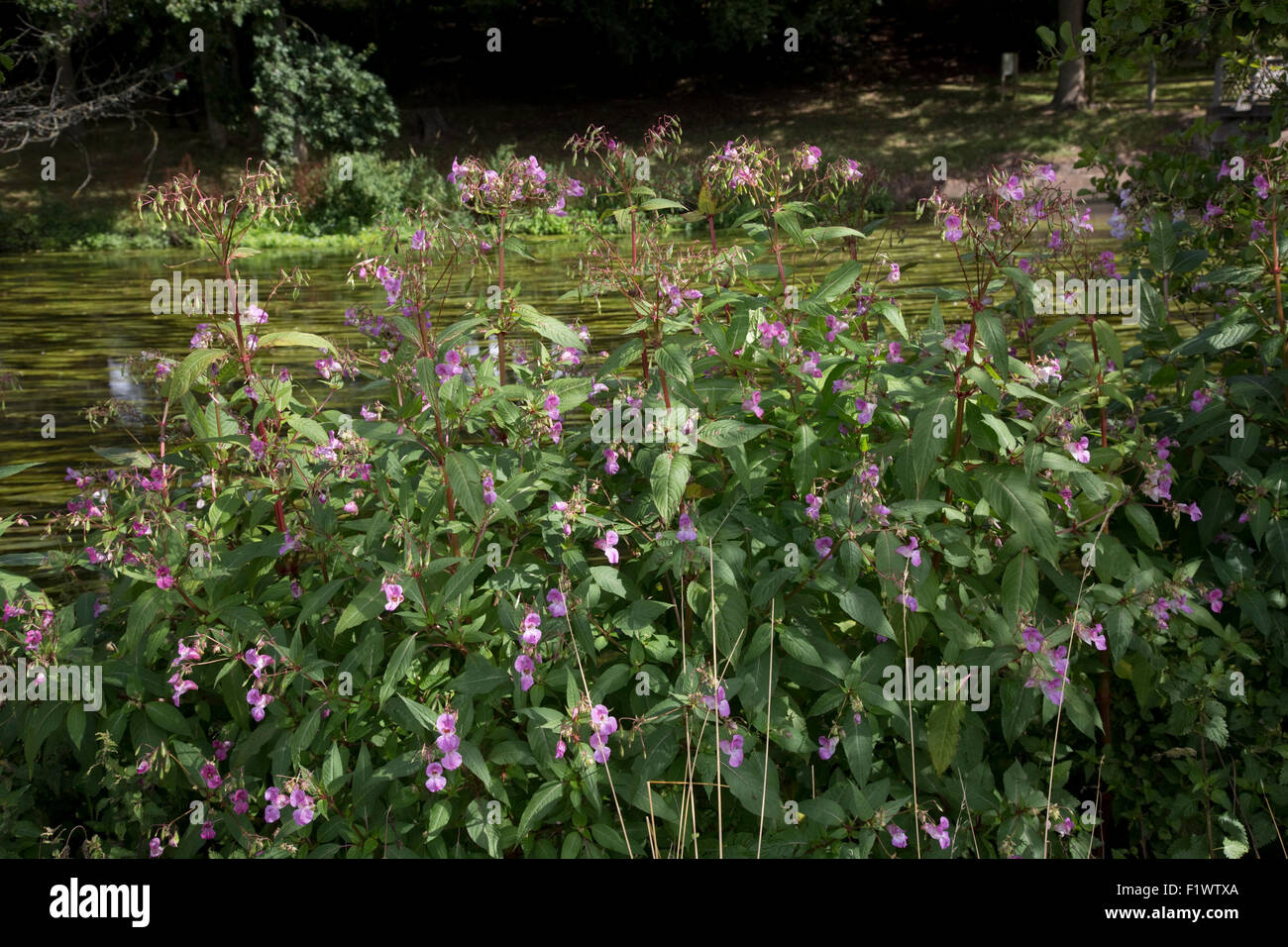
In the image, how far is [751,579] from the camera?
260cm

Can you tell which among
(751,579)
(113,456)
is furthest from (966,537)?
(113,456)

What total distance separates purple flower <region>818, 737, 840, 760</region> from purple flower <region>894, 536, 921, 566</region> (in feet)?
1.45

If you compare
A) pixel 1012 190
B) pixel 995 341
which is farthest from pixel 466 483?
pixel 1012 190

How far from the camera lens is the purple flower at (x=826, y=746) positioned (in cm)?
245

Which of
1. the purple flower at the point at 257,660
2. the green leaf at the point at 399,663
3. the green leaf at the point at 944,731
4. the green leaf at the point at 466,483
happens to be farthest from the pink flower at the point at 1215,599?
the purple flower at the point at 257,660

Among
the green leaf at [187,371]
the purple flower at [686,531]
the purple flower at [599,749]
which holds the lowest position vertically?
the purple flower at [599,749]

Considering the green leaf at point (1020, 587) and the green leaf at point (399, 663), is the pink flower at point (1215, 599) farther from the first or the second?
the green leaf at point (399, 663)

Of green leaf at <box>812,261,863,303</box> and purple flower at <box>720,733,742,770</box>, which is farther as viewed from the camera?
green leaf at <box>812,261,863,303</box>

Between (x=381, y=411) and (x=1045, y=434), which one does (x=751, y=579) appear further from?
(x=381, y=411)

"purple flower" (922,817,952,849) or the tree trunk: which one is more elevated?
the tree trunk

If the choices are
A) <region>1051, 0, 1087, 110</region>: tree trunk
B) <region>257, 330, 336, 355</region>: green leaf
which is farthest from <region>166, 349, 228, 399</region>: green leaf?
<region>1051, 0, 1087, 110</region>: tree trunk

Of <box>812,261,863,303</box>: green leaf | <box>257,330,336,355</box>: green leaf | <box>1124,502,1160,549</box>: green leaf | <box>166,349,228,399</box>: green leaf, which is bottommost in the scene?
<box>1124,502,1160,549</box>: green leaf

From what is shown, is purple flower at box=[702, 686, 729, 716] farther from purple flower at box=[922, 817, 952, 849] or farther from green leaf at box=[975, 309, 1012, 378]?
green leaf at box=[975, 309, 1012, 378]

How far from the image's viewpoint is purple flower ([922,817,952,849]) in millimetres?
2461
